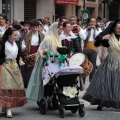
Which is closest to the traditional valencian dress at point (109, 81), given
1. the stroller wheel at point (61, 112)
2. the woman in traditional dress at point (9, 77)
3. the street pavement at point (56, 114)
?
the street pavement at point (56, 114)

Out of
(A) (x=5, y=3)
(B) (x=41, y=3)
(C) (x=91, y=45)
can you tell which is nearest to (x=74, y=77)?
(C) (x=91, y=45)

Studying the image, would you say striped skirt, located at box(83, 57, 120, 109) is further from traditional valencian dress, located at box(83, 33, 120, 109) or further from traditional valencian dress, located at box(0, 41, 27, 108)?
traditional valencian dress, located at box(0, 41, 27, 108)

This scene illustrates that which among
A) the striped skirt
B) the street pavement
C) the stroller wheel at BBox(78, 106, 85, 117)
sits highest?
the striped skirt

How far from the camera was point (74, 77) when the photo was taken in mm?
8797

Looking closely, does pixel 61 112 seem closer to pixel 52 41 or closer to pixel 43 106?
pixel 43 106

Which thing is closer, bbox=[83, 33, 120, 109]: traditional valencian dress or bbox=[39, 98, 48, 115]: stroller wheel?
bbox=[39, 98, 48, 115]: stroller wheel

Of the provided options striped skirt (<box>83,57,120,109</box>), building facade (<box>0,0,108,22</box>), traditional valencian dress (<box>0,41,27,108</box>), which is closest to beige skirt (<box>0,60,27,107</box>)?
traditional valencian dress (<box>0,41,27,108</box>)

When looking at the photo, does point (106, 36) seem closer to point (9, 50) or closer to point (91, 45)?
point (9, 50)

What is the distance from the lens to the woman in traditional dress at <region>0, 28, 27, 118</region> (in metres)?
8.63

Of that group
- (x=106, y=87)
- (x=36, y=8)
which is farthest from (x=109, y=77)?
(x=36, y=8)

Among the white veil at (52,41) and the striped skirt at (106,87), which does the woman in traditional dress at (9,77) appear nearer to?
the white veil at (52,41)

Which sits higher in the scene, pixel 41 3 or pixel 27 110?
pixel 41 3

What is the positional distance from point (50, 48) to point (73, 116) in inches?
50.1

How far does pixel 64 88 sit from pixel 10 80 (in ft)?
3.08
